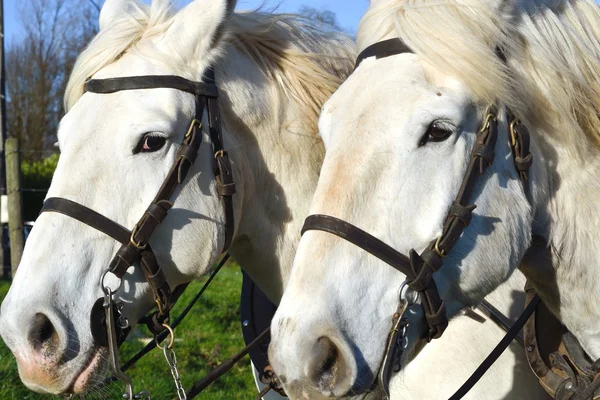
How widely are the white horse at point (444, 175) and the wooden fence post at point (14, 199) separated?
5.54 metres

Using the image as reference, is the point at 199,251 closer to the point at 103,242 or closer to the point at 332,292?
the point at 103,242

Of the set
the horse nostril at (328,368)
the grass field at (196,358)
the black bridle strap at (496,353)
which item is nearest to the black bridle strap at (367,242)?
the horse nostril at (328,368)

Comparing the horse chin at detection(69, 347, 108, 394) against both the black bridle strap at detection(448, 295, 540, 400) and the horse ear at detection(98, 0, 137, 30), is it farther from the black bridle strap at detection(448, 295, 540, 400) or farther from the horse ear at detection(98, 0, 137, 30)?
the horse ear at detection(98, 0, 137, 30)

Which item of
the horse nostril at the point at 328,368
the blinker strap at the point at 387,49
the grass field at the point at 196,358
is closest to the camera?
the horse nostril at the point at 328,368

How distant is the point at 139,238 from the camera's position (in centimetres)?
242

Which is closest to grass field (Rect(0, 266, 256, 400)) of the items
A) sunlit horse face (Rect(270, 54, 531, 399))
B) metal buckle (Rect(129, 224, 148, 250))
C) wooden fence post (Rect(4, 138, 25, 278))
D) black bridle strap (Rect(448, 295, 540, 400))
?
wooden fence post (Rect(4, 138, 25, 278))

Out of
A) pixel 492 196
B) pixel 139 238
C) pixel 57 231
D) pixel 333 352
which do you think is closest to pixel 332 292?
pixel 333 352

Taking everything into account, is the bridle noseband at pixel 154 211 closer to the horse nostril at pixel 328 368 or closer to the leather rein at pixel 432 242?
the leather rein at pixel 432 242

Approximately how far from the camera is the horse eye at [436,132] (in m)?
1.90

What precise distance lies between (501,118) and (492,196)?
8.5 inches

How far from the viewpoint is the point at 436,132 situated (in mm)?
1909

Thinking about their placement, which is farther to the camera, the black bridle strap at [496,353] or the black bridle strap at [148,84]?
the black bridle strap at [148,84]

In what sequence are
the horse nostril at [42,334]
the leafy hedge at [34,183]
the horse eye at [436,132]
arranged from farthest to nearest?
the leafy hedge at [34,183] < the horse nostril at [42,334] < the horse eye at [436,132]

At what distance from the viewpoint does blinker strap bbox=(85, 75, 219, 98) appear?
2.57m
